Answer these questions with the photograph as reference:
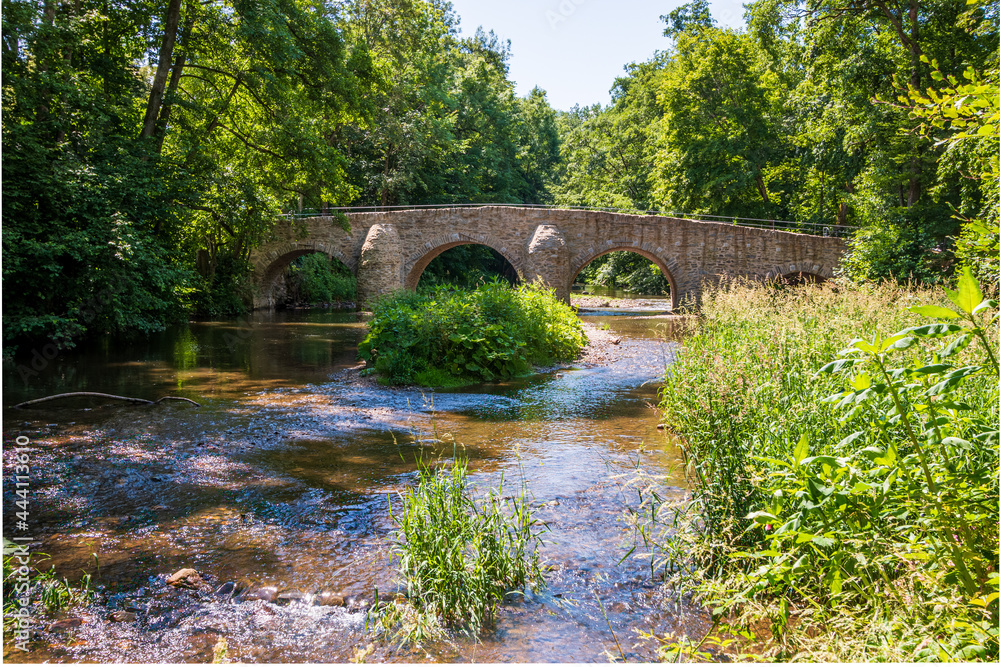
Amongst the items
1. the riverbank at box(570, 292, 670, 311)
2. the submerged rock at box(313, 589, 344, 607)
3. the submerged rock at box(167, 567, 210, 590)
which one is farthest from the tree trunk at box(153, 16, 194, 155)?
the riverbank at box(570, 292, 670, 311)

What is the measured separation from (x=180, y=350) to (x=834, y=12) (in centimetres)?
1877

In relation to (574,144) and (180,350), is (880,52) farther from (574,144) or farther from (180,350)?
(574,144)

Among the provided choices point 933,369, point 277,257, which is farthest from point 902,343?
point 277,257

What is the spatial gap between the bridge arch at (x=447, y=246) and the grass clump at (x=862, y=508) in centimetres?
1952

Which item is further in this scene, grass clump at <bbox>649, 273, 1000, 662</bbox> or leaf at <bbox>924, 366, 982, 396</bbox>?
grass clump at <bbox>649, 273, 1000, 662</bbox>

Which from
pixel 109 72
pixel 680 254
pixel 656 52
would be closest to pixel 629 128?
pixel 656 52

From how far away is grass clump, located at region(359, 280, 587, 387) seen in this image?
32.0 feet

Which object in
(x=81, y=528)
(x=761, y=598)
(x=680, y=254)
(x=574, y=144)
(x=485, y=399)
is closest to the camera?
(x=761, y=598)

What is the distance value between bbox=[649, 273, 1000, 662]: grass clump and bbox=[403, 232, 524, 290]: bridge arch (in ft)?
64.1

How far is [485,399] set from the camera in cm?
865

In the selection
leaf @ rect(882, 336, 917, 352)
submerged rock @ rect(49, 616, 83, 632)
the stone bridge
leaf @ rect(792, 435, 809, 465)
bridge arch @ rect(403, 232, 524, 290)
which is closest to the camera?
leaf @ rect(882, 336, 917, 352)

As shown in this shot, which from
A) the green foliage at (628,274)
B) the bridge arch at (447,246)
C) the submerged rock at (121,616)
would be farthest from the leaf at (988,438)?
the green foliage at (628,274)

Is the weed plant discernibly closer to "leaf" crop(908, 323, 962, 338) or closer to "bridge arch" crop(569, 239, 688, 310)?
"leaf" crop(908, 323, 962, 338)

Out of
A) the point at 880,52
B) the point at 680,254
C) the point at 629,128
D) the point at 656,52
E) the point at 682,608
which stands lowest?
the point at 682,608
